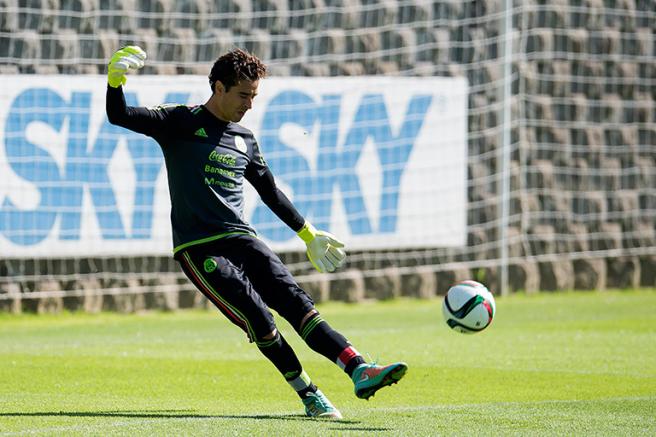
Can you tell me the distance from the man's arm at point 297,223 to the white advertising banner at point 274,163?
5895mm

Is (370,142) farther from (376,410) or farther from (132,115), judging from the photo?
(132,115)

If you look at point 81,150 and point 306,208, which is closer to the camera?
point 81,150

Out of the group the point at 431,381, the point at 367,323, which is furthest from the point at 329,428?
the point at 367,323

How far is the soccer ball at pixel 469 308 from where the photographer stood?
7.28 metres

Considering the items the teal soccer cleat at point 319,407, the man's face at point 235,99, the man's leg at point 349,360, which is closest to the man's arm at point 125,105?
the man's face at point 235,99

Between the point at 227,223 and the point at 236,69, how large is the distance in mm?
777

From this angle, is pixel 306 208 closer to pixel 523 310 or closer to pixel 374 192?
pixel 374 192

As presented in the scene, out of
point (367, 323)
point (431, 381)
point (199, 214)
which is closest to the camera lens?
point (199, 214)

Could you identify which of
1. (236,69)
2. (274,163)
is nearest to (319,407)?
(236,69)

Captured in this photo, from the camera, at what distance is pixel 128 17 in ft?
43.7

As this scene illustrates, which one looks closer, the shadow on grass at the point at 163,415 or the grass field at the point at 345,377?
the grass field at the point at 345,377

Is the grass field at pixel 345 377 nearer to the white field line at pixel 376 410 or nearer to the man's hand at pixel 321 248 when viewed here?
the white field line at pixel 376 410

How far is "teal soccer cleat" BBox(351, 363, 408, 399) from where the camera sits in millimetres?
6121

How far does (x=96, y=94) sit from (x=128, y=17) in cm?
96
